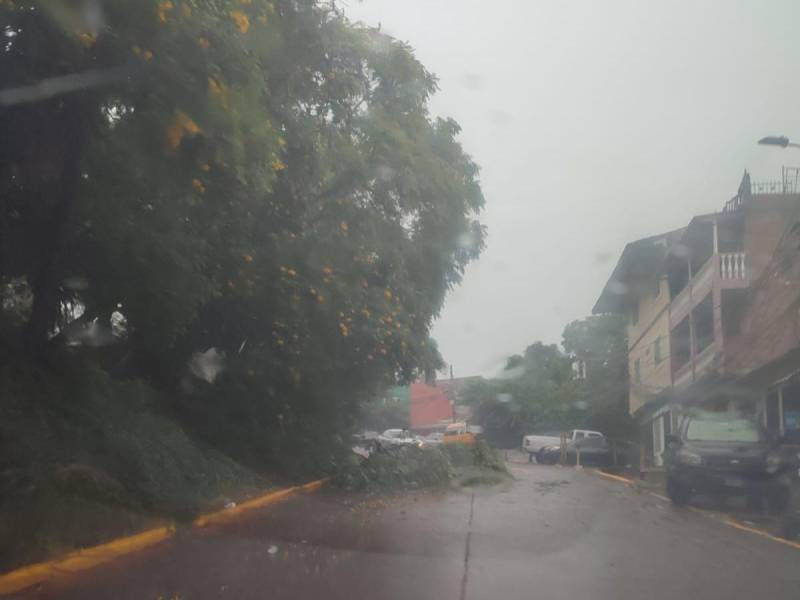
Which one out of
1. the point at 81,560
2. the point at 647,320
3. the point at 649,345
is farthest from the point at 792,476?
the point at 647,320

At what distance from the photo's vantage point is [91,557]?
865 centimetres

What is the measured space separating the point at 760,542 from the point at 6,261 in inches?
399

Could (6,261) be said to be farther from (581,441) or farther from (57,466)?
(581,441)

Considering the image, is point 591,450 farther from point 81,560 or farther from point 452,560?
point 81,560

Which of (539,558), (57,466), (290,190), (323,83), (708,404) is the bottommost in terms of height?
(539,558)

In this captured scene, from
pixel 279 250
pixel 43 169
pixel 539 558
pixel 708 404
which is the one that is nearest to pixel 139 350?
pixel 279 250

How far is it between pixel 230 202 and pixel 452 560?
17.5ft

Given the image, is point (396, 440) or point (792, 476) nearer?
point (792, 476)

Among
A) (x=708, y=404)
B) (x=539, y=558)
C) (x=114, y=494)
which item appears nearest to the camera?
(x=539, y=558)

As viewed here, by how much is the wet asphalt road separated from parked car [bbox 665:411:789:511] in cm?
123

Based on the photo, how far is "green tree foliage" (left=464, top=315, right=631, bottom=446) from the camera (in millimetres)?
42781

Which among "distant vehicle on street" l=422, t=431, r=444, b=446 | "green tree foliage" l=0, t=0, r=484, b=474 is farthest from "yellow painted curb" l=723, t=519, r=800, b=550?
"distant vehicle on street" l=422, t=431, r=444, b=446

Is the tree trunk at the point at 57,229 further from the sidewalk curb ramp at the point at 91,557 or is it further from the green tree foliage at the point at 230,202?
the sidewalk curb ramp at the point at 91,557

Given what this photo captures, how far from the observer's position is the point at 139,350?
16.8 meters
